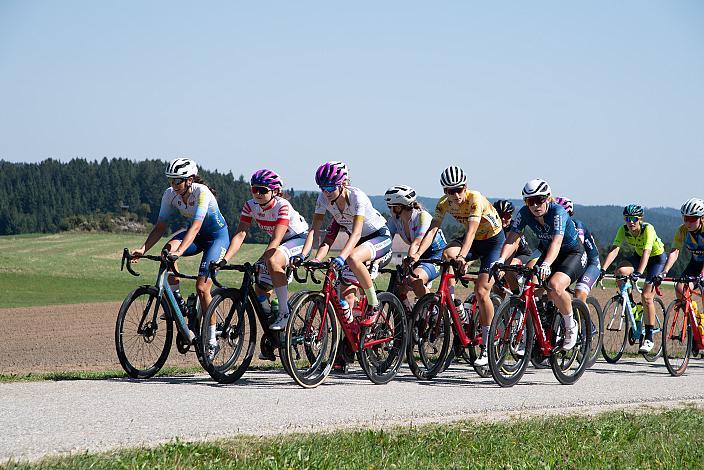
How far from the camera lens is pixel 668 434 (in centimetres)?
804

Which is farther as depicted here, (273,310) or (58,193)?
(58,193)

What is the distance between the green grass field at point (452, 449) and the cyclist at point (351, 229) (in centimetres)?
257

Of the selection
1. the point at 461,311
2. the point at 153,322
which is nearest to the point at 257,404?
the point at 153,322

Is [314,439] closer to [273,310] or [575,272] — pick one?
[273,310]

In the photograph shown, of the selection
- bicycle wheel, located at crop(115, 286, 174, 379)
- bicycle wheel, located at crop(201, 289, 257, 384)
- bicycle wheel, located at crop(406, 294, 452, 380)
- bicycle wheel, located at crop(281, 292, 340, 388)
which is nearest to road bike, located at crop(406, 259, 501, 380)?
bicycle wheel, located at crop(406, 294, 452, 380)

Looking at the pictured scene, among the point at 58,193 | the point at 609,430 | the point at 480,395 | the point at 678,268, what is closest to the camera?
the point at 609,430

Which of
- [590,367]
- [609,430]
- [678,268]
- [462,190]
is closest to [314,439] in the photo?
[609,430]

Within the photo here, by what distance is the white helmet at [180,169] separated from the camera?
10262mm

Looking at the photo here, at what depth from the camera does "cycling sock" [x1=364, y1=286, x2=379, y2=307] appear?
1035cm

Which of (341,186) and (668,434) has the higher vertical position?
(341,186)

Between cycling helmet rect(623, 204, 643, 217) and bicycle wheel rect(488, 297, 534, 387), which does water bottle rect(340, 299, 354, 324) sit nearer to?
bicycle wheel rect(488, 297, 534, 387)

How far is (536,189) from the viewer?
11117mm

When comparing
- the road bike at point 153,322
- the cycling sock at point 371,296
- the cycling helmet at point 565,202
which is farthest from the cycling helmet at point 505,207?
the road bike at point 153,322

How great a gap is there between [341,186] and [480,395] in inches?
99.1
